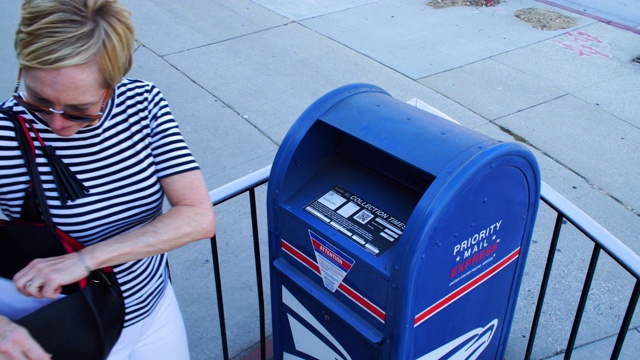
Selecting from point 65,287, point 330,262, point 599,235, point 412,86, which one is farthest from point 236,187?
point 412,86

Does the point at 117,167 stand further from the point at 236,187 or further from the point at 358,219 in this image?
the point at 358,219

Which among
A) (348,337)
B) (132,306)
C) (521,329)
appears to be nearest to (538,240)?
(521,329)

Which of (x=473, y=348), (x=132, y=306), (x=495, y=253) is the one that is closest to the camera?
(x=132, y=306)

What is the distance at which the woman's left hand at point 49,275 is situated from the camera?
4.46 feet

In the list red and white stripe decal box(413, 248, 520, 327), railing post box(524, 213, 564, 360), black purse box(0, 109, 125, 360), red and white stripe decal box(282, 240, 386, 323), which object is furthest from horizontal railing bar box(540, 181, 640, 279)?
black purse box(0, 109, 125, 360)

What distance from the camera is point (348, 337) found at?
2049mm

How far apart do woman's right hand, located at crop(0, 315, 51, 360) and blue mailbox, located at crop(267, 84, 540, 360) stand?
893mm

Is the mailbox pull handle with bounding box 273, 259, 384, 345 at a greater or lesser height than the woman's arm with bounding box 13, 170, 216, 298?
lesser

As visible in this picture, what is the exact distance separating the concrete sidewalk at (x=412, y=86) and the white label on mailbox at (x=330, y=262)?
4.34 feet

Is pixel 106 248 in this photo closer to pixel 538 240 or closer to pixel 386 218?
pixel 386 218

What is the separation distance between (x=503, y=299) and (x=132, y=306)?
1.40 meters

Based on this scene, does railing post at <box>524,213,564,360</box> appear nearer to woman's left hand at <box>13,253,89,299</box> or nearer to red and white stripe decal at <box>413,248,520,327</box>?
red and white stripe decal at <box>413,248,520,327</box>

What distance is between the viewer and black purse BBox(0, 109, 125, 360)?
1462 mm

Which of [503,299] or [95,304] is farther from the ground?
[95,304]
